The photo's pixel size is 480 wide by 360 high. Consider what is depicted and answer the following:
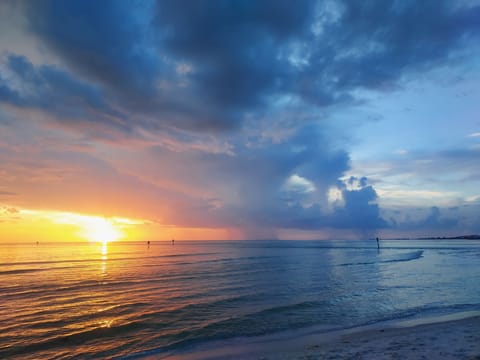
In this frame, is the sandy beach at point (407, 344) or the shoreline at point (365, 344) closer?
the sandy beach at point (407, 344)

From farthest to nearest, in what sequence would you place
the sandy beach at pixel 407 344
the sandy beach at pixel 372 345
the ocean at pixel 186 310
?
the ocean at pixel 186 310 < the sandy beach at pixel 372 345 < the sandy beach at pixel 407 344

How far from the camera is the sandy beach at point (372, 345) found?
1062cm

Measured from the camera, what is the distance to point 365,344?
39.7 ft

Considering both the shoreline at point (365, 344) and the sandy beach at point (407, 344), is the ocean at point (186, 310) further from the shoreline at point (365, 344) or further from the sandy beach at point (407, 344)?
the sandy beach at point (407, 344)

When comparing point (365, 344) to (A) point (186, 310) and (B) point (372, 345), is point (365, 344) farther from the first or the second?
(A) point (186, 310)

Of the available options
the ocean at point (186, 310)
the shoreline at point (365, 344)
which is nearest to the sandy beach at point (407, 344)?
the shoreline at point (365, 344)

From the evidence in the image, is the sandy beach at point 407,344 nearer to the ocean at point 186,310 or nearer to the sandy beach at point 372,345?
the sandy beach at point 372,345

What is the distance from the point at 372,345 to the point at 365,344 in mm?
308

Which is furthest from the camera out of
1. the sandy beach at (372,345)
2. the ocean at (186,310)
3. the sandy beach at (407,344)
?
the ocean at (186,310)

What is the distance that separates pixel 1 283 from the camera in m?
31.7

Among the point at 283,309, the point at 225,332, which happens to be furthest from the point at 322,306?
the point at 225,332

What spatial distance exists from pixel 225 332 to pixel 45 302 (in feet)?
51.6

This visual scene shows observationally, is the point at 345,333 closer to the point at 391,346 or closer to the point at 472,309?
the point at 391,346

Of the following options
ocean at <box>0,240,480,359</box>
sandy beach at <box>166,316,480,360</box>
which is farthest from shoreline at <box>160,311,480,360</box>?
ocean at <box>0,240,480,359</box>
